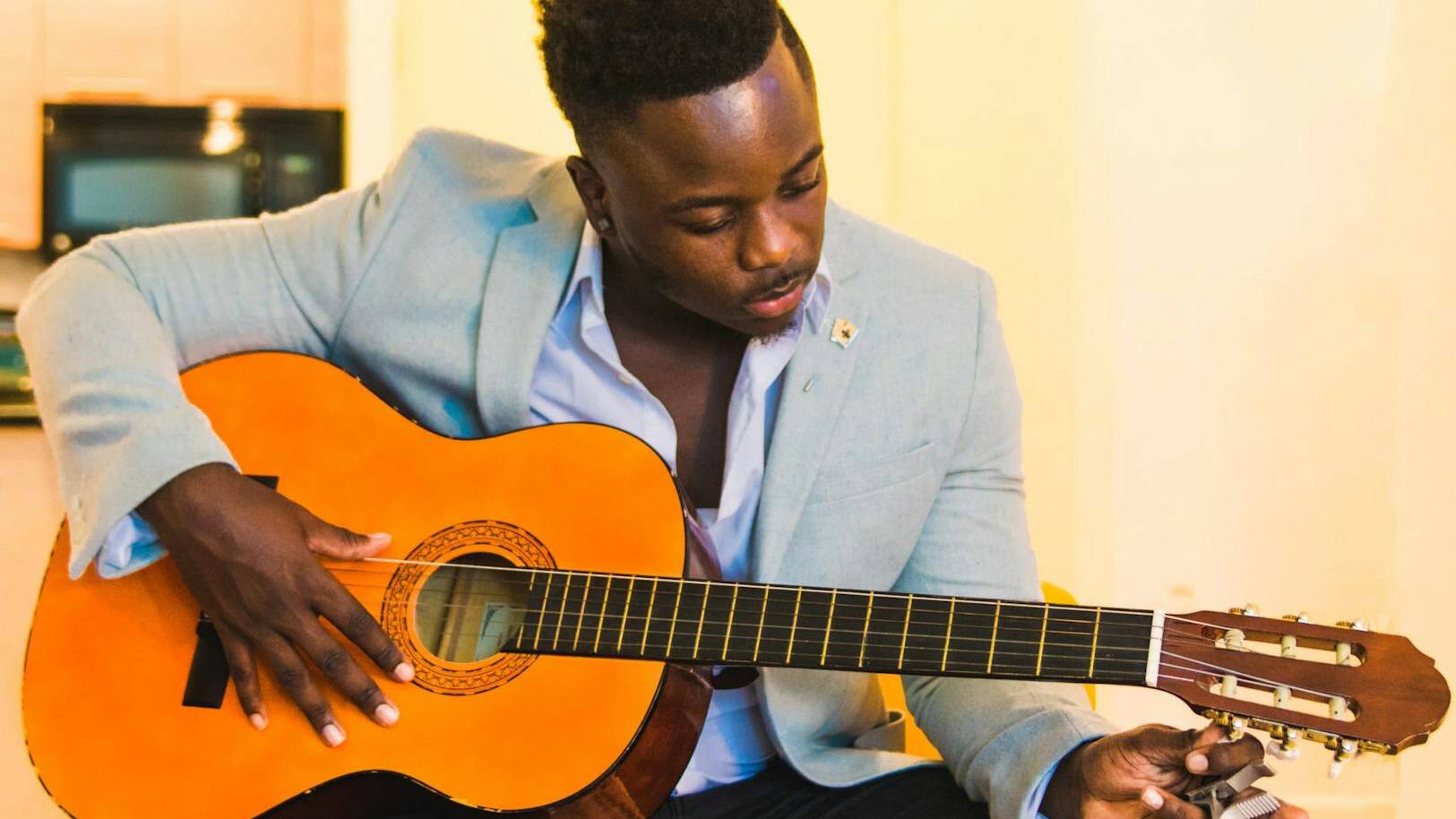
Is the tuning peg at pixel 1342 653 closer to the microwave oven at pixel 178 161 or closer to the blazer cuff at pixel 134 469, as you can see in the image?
the blazer cuff at pixel 134 469

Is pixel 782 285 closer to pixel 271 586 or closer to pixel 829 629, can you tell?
pixel 829 629

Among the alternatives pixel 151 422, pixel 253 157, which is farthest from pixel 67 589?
pixel 253 157

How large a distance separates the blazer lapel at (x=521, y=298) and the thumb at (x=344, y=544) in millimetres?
186

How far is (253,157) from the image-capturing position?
415cm

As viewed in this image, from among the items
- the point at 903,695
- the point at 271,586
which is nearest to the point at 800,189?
the point at 271,586

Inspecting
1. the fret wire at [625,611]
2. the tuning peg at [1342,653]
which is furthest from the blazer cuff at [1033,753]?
the fret wire at [625,611]

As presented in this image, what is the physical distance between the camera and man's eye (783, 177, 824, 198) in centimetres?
128

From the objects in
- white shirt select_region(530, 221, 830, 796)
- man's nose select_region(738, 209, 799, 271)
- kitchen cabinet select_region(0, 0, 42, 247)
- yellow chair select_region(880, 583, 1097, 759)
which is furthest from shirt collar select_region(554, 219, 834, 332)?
kitchen cabinet select_region(0, 0, 42, 247)

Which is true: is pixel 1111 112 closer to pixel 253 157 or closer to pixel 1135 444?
pixel 1135 444

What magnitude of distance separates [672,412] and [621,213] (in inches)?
9.4

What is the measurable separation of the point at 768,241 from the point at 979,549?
437mm

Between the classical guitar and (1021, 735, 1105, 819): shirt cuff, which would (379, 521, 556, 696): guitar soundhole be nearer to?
the classical guitar

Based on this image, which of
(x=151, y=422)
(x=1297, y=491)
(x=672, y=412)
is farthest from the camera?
(x=1297, y=491)

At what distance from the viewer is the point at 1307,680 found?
1.01 metres
